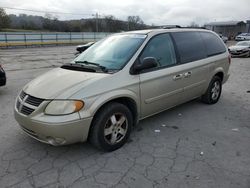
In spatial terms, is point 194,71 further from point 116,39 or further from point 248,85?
point 248,85

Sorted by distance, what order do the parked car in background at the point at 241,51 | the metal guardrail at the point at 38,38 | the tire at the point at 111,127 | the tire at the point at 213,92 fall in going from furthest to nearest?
the metal guardrail at the point at 38,38 → the parked car in background at the point at 241,51 → the tire at the point at 213,92 → the tire at the point at 111,127

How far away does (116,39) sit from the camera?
423 centimetres

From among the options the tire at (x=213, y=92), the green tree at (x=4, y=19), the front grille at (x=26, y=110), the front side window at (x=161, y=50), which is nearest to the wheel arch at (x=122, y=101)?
the front side window at (x=161, y=50)

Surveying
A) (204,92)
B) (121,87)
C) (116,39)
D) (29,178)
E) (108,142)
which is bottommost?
(29,178)

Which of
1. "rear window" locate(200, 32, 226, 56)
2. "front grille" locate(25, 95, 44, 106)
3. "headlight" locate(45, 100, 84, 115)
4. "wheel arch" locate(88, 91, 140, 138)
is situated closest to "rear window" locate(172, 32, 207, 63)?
"rear window" locate(200, 32, 226, 56)

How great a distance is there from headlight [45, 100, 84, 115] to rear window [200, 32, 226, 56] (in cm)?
337

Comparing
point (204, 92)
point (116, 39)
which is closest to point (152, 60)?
point (116, 39)

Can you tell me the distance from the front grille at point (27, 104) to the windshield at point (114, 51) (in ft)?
3.70

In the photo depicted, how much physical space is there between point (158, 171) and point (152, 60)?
5.13 feet

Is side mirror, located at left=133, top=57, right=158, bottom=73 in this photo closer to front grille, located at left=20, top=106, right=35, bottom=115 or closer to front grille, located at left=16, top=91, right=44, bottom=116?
front grille, located at left=16, top=91, right=44, bottom=116

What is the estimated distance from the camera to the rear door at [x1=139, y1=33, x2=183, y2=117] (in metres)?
3.65

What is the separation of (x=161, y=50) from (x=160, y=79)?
54 centimetres

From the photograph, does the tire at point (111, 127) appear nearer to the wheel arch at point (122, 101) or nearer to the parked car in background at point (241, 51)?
the wheel arch at point (122, 101)

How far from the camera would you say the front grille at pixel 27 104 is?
2.96 meters
